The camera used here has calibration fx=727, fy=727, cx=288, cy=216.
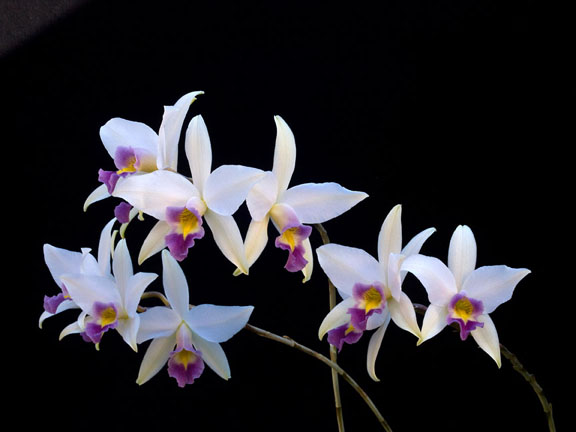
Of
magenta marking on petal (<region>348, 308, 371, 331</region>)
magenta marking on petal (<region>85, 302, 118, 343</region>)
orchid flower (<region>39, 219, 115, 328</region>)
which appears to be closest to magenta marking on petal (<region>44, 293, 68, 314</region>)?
orchid flower (<region>39, 219, 115, 328</region>)

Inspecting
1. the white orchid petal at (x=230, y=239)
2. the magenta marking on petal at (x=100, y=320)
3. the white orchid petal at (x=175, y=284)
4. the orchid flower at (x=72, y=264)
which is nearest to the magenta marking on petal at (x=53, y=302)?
the orchid flower at (x=72, y=264)

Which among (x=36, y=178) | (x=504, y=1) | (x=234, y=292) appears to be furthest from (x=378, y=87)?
(x=36, y=178)

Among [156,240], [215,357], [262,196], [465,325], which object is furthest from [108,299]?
[465,325]

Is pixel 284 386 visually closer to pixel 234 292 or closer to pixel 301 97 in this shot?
pixel 234 292

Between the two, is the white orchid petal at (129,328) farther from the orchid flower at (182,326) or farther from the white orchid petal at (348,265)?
the white orchid petal at (348,265)

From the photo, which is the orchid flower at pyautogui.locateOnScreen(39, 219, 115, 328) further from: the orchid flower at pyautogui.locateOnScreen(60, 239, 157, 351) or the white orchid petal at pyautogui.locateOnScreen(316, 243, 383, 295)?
the white orchid petal at pyautogui.locateOnScreen(316, 243, 383, 295)

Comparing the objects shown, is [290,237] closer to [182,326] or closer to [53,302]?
[182,326]
